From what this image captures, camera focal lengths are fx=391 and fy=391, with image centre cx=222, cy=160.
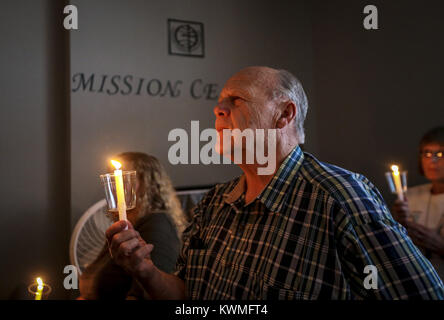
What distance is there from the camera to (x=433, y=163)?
1.87m

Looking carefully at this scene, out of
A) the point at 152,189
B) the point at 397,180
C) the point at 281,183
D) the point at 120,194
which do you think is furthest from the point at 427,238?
the point at 120,194

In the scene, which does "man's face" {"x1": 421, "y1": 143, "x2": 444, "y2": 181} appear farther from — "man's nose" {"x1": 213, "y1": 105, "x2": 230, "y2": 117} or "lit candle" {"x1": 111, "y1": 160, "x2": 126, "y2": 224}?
"lit candle" {"x1": 111, "y1": 160, "x2": 126, "y2": 224}

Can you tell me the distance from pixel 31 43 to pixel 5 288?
1.55m

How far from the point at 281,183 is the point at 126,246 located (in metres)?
0.39

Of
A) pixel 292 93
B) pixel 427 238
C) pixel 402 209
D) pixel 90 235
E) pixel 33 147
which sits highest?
pixel 292 93

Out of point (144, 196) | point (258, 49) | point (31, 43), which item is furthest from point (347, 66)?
point (31, 43)

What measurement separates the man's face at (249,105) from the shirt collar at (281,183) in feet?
0.33

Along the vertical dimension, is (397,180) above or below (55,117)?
below

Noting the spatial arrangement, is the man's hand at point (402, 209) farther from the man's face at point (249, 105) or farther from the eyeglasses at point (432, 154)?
the man's face at point (249, 105)

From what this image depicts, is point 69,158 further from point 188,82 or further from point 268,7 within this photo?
point 268,7

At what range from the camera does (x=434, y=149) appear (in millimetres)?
1873

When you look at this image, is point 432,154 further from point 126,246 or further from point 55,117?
point 55,117

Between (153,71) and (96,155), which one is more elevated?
(153,71)

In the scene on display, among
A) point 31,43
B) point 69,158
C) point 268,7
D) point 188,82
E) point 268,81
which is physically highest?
point 268,7
